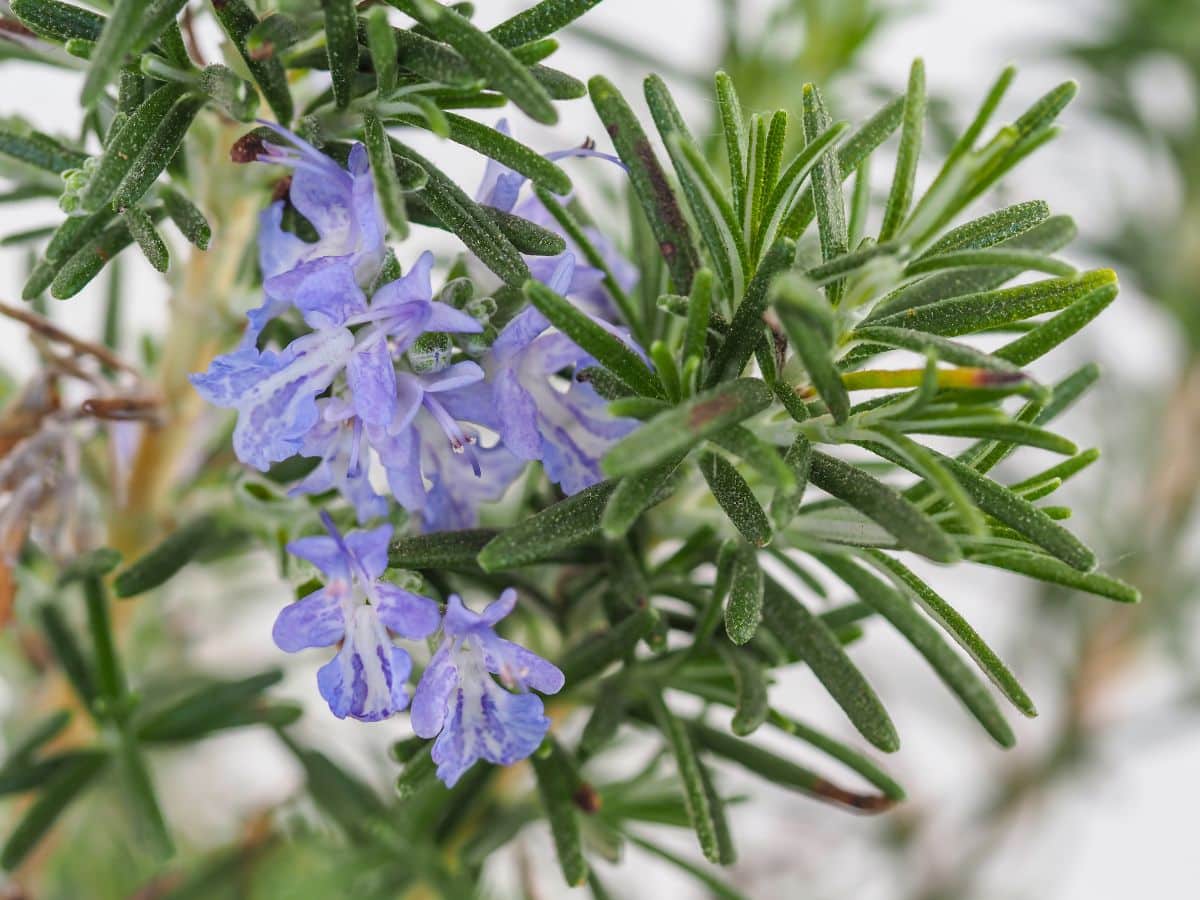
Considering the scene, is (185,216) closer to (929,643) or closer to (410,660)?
(410,660)

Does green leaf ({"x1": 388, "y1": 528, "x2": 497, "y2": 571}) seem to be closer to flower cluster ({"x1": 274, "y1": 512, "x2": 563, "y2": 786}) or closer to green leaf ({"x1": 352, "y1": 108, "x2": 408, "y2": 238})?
flower cluster ({"x1": 274, "y1": 512, "x2": 563, "y2": 786})

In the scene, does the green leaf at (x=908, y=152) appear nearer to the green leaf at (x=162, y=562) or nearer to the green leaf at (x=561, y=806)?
the green leaf at (x=561, y=806)

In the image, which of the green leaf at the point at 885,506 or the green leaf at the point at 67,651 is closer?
the green leaf at the point at 885,506

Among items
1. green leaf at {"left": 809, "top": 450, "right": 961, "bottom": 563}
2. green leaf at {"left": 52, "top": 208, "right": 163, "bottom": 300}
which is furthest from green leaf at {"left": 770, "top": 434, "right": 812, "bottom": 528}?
green leaf at {"left": 52, "top": 208, "right": 163, "bottom": 300}

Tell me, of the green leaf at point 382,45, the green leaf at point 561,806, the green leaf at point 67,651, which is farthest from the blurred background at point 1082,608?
the green leaf at point 382,45

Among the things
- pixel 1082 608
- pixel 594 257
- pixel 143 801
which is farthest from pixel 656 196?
pixel 1082 608

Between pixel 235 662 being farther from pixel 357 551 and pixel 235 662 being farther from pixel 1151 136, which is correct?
pixel 1151 136
